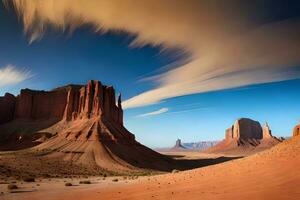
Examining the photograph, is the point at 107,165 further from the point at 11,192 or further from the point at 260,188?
the point at 260,188

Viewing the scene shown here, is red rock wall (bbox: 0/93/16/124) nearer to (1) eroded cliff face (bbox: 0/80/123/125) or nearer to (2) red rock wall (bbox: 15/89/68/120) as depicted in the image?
(1) eroded cliff face (bbox: 0/80/123/125)

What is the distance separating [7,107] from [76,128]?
5619 centimetres

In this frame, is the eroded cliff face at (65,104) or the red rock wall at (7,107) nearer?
the eroded cliff face at (65,104)

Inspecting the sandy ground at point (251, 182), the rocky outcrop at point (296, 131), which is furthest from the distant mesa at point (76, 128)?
the sandy ground at point (251, 182)

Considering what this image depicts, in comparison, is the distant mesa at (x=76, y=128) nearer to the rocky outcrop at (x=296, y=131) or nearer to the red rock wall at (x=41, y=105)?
the red rock wall at (x=41, y=105)

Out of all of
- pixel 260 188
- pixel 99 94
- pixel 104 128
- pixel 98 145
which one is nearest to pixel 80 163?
pixel 98 145

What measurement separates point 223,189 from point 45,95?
135 metres

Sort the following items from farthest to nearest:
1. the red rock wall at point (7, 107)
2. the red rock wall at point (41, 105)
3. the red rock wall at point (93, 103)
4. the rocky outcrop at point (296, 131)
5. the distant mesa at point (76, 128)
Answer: the red rock wall at point (7, 107), the red rock wall at point (41, 105), the red rock wall at point (93, 103), the distant mesa at point (76, 128), the rocky outcrop at point (296, 131)

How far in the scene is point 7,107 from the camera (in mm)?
145500

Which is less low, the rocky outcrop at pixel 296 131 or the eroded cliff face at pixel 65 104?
the eroded cliff face at pixel 65 104

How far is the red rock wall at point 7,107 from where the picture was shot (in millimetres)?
142375

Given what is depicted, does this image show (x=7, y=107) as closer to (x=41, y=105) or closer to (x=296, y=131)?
(x=41, y=105)

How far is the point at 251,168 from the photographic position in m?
23.6

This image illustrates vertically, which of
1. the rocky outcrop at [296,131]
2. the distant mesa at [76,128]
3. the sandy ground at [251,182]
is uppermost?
the distant mesa at [76,128]
